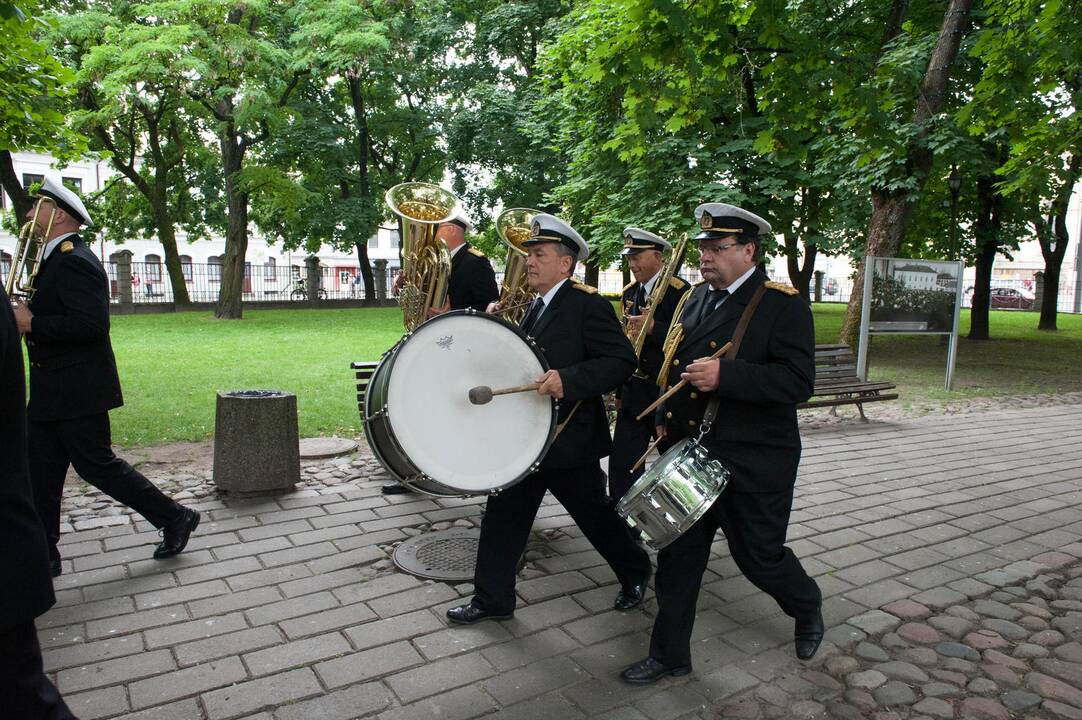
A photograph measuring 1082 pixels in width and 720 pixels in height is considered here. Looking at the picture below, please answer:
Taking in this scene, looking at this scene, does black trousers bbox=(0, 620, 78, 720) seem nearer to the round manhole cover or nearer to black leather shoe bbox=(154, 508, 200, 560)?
the round manhole cover

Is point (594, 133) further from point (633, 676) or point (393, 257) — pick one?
point (393, 257)

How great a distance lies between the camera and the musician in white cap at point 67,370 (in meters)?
4.21

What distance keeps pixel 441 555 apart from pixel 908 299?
365 inches

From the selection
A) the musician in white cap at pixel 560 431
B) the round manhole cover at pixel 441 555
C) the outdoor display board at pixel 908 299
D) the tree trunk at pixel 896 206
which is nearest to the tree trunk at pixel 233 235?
the tree trunk at pixel 896 206

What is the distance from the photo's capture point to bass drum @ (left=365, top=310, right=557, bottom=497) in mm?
3402

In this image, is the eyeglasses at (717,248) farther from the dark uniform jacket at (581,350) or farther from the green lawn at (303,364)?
the green lawn at (303,364)

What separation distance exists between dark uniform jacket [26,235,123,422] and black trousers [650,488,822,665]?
128 inches

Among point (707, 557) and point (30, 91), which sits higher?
point (30, 91)

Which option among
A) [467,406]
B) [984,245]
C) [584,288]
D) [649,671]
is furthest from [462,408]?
[984,245]

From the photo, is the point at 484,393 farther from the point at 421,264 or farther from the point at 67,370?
the point at 67,370

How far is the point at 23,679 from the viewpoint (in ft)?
6.52

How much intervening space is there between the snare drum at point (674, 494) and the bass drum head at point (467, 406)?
523mm

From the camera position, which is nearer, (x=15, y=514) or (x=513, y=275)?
(x=15, y=514)

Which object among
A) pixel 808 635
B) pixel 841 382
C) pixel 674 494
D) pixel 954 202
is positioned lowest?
pixel 808 635
